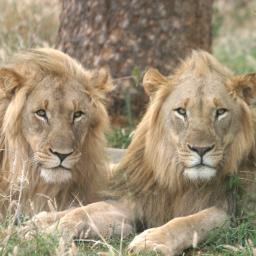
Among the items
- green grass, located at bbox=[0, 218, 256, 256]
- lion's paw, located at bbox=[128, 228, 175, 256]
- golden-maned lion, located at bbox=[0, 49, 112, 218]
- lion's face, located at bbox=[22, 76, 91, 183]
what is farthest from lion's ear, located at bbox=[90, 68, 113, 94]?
lion's paw, located at bbox=[128, 228, 175, 256]

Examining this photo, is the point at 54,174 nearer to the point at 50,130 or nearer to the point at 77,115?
the point at 50,130

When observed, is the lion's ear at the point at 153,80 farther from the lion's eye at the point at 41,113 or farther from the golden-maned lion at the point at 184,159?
the lion's eye at the point at 41,113

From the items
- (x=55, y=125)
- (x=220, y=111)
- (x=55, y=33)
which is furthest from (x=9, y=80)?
(x=55, y=33)

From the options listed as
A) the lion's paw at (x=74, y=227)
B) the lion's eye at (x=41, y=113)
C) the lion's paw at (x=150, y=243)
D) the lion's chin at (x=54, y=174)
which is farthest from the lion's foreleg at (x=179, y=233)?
the lion's eye at (x=41, y=113)

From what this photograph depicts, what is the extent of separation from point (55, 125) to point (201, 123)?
0.90 metres

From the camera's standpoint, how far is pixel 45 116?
5.80m

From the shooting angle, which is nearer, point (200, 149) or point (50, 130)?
point (200, 149)

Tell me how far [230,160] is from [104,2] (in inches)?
115

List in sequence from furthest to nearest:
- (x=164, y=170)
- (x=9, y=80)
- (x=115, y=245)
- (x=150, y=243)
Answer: (x=9, y=80) < (x=164, y=170) < (x=115, y=245) < (x=150, y=243)

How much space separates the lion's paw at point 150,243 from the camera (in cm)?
515

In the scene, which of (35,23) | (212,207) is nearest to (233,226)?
(212,207)

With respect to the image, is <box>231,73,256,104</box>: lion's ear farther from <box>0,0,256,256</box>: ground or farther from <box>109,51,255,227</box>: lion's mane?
<box>0,0,256,256</box>: ground

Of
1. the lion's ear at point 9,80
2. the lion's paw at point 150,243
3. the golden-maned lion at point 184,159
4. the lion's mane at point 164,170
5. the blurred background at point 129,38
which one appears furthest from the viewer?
the blurred background at point 129,38

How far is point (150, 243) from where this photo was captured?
518cm
